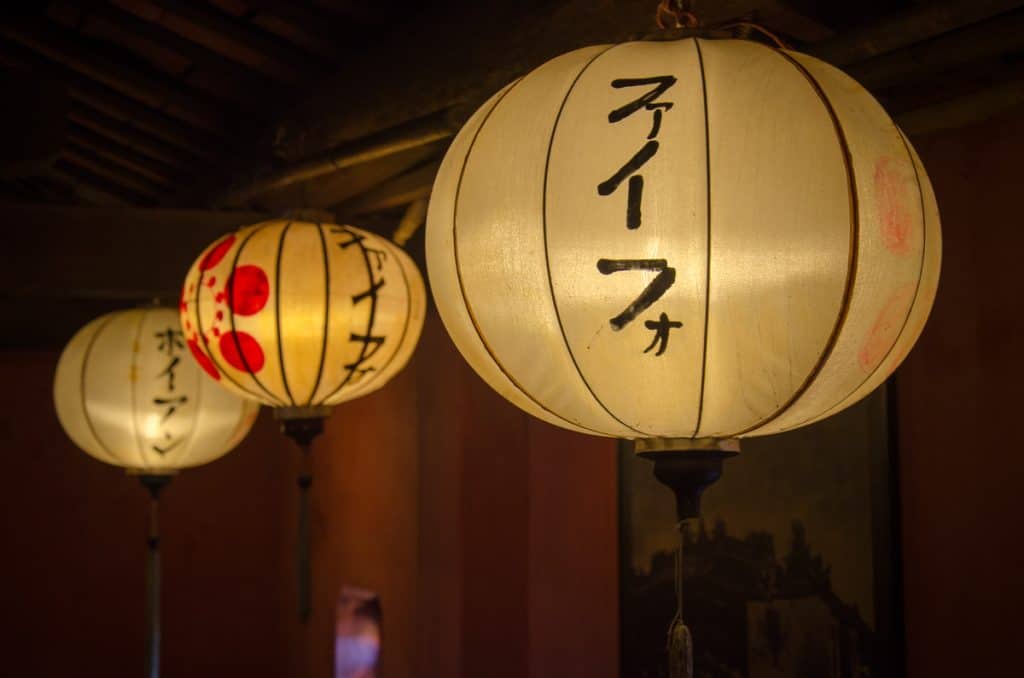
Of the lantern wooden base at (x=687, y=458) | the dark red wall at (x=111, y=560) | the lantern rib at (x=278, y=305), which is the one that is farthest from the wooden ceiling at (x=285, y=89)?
the dark red wall at (x=111, y=560)

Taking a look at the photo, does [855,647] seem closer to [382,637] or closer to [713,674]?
[713,674]

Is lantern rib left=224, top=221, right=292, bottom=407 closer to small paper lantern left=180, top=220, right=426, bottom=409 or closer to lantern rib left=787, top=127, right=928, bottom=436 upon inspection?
small paper lantern left=180, top=220, right=426, bottom=409

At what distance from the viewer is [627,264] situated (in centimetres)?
150

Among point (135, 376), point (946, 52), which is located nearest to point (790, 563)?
point (946, 52)

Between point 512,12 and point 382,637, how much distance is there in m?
3.01

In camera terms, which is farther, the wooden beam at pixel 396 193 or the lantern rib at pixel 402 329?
the wooden beam at pixel 396 193

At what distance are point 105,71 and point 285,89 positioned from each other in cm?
67

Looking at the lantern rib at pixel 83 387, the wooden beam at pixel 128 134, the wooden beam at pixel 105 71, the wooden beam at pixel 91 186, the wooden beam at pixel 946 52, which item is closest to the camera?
the wooden beam at pixel 946 52

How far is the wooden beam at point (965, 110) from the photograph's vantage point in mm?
2520

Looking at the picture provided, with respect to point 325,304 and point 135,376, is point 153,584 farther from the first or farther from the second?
point 325,304

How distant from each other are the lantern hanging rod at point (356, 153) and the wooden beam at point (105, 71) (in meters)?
0.36

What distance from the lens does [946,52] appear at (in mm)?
2438

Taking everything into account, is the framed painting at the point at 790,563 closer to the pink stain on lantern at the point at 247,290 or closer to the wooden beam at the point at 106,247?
the pink stain on lantern at the point at 247,290

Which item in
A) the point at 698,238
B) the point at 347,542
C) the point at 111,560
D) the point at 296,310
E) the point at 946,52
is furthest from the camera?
the point at 111,560
